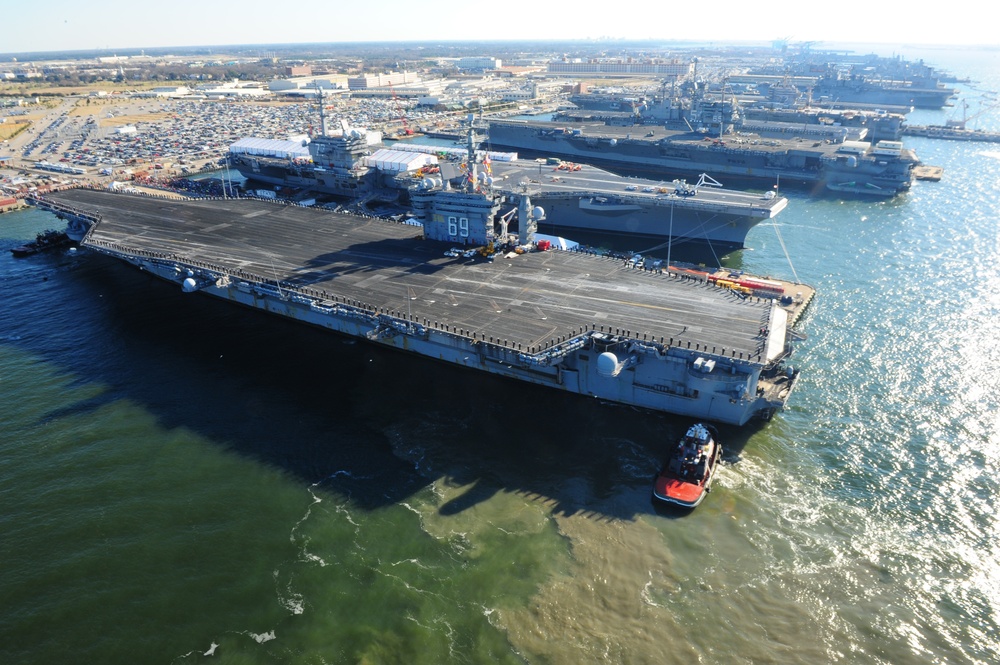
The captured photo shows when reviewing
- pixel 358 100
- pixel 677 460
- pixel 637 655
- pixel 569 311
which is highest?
pixel 358 100

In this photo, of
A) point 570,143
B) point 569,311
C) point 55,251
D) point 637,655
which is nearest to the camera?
point 637,655

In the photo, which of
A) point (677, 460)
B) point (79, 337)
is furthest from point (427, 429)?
point (79, 337)

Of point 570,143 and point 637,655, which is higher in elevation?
point 570,143

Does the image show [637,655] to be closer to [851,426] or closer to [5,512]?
[851,426]

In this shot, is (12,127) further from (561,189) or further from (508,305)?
(508,305)

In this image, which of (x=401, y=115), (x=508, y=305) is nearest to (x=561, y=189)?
(x=508, y=305)
